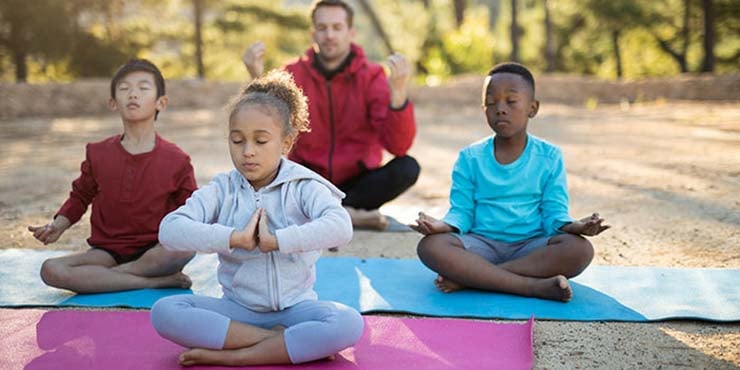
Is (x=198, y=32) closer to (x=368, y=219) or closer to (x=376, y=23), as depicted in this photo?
(x=376, y=23)

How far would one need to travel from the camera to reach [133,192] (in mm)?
3682

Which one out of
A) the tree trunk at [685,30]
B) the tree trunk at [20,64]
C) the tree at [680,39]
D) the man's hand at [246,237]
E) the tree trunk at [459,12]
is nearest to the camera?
the man's hand at [246,237]

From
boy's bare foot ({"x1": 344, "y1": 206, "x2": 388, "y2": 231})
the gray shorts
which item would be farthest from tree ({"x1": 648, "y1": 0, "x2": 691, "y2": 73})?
the gray shorts

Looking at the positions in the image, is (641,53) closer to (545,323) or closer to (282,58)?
(282,58)

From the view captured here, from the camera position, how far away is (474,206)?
380 centimetres

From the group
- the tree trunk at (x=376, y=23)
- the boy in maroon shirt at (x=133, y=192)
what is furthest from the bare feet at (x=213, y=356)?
the tree trunk at (x=376, y=23)

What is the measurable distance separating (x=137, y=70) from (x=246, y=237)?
1.56 meters

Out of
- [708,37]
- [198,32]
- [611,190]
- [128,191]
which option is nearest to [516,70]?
[128,191]

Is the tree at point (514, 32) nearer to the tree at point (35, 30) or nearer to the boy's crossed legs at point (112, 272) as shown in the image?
the tree at point (35, 30)

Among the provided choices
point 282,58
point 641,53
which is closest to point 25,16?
point 282,58

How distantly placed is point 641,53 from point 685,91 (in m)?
12.7

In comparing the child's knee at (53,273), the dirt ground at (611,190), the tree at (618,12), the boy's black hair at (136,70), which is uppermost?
the tree at (618,12)

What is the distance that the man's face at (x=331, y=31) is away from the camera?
16.1 ft

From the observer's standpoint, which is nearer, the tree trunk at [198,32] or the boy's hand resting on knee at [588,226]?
the boy's hand resting on knee at [588,226]
